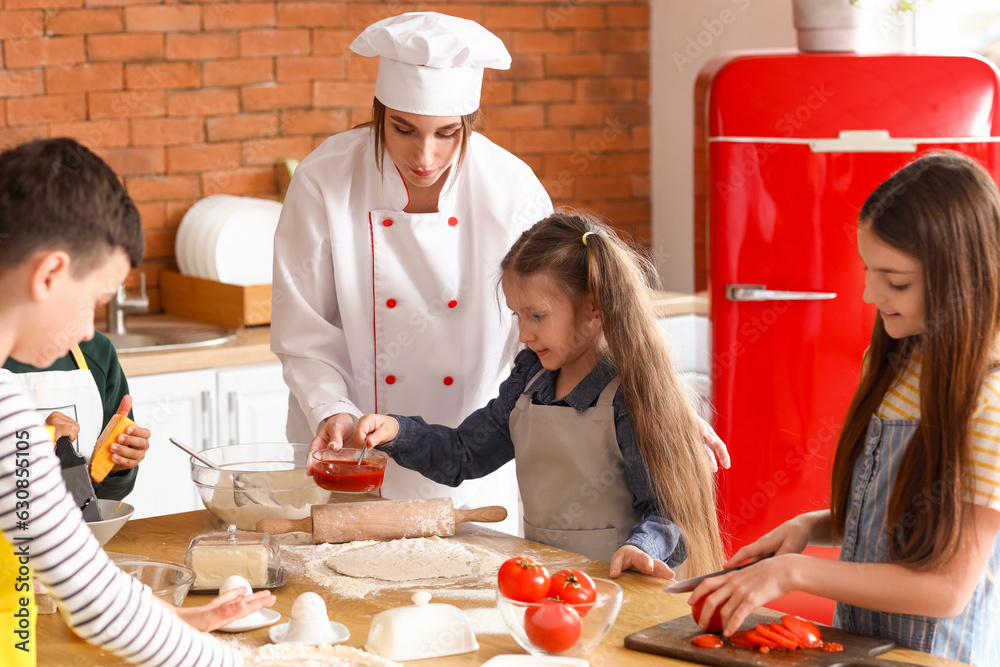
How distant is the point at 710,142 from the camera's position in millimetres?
2818

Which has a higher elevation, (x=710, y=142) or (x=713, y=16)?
(x=713, y=16)

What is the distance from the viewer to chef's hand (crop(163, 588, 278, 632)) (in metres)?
1.22

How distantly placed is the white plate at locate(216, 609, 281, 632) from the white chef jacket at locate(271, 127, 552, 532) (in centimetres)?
71

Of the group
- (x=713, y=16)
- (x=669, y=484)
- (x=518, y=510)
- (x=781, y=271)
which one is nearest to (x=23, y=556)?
(x=669, y=484)

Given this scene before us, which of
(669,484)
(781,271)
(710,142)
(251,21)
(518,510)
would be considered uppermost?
(251,21)

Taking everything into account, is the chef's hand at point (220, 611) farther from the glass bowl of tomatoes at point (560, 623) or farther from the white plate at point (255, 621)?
the glass bowl of tomatoes at point (560, 623)

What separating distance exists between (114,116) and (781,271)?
2.01 m

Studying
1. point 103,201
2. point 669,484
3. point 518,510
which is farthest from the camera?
point 518,510

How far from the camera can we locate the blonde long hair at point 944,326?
50.1 inches

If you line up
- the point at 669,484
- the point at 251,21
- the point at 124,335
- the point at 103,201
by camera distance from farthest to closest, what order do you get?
1. the point at 251,21
2. the point at 124,335
3. the point at 669,484
4. the point at 103,201

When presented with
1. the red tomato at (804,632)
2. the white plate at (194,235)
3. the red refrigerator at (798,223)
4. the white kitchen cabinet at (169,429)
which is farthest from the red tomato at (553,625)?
the white plate at (194,235)

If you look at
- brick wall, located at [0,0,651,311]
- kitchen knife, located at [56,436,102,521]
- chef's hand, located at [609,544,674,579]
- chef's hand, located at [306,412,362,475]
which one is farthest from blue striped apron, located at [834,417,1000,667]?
brick wall, located at [0,0,651,311]

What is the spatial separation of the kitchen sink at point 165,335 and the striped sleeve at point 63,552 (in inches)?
75.6

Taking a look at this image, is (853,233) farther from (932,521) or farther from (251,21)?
(251,21)
